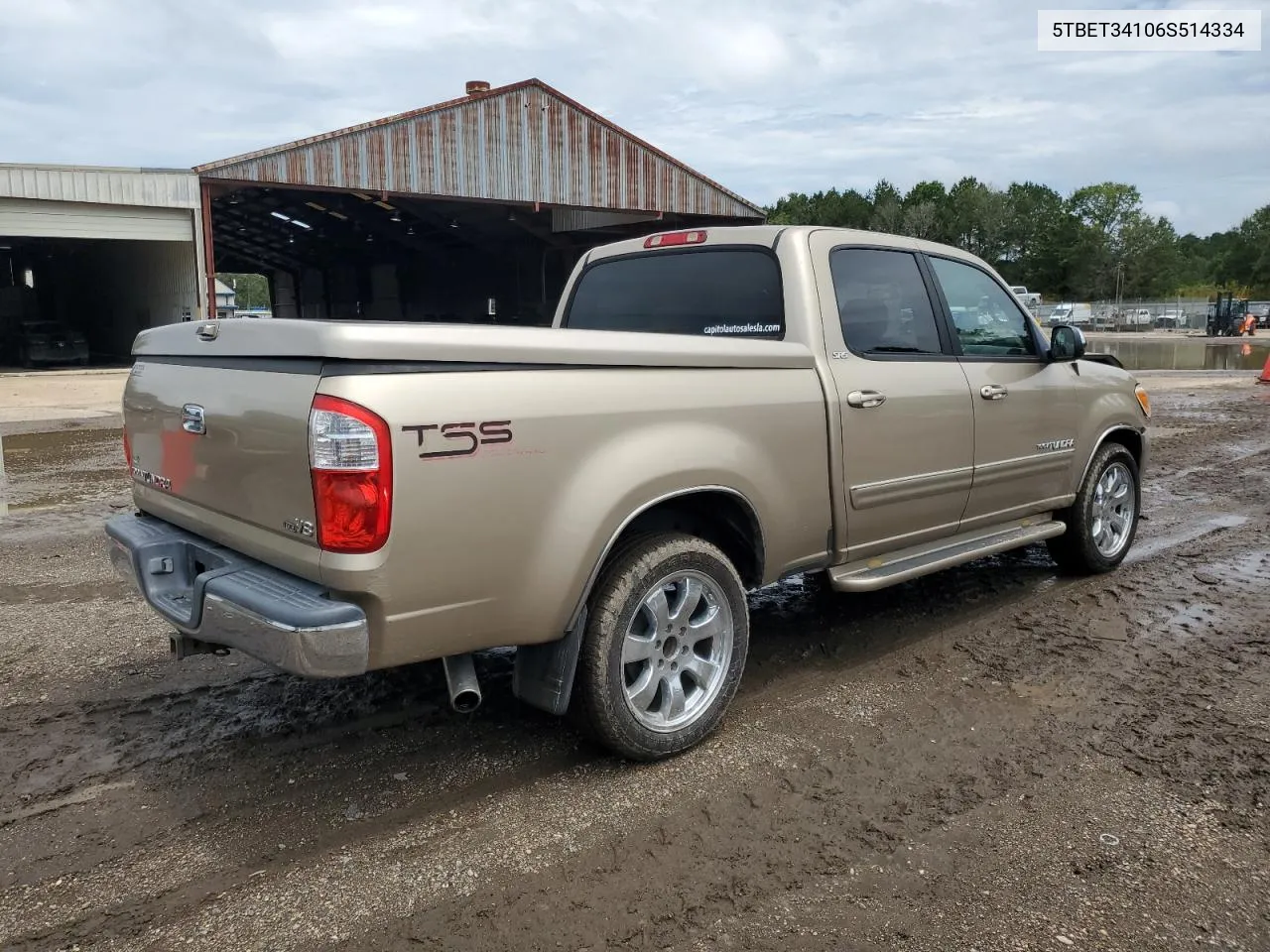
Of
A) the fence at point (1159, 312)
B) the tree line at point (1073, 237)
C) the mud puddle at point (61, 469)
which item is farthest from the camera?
the tree line at point (1073, 237)

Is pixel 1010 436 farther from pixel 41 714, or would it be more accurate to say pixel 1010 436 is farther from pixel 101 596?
pixel 101 596

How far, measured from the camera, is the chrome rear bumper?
8.94 feet

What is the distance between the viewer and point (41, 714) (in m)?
3.88

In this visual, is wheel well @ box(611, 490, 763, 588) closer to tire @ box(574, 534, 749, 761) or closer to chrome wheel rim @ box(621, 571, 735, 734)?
tire @ box(574, 534, 749, 761)

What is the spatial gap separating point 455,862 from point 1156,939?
6.35 ft

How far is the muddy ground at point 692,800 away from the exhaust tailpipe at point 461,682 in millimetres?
389

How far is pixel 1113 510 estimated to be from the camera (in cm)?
599

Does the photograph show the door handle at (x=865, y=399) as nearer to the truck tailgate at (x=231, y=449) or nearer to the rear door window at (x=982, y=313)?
the rear door window at (x=982, y=313)

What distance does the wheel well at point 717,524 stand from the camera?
139 inches

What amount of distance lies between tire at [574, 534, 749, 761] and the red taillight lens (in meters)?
1.68

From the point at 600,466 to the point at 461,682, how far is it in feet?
2.70

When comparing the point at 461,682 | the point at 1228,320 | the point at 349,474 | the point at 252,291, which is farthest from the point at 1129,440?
the point at 252,291

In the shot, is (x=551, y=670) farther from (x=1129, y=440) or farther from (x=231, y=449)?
(x=1129, y=440)

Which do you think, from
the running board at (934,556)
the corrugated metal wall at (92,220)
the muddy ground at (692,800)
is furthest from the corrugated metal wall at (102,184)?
the running board at (934,556)
